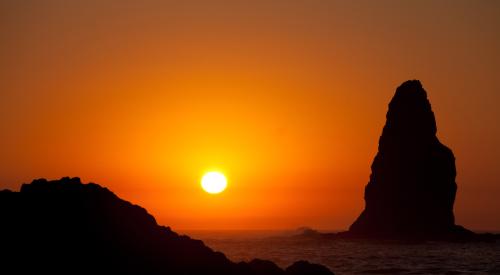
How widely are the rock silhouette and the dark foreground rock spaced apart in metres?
106

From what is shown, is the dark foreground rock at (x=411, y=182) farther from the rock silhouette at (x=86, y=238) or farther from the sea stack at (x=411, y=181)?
the rock silhouette at (x=86, y=238)

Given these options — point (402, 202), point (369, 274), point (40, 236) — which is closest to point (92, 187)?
point (40, 236)

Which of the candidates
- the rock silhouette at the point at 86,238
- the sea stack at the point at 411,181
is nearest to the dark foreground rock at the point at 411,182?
the sea stack at the point at 411,181

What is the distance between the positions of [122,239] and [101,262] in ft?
5.24

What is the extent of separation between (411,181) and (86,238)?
378ft

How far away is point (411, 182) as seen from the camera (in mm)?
132500

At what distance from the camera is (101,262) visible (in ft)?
79.1

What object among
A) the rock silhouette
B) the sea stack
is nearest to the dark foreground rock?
the sea stack

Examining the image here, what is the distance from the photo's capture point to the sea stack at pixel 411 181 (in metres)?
130

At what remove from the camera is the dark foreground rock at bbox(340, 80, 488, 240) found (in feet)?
426

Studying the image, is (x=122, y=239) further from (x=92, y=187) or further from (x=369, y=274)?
(x=369, y=274)

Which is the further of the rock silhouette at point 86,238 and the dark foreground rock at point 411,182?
the dark foreground rock at point 411,182

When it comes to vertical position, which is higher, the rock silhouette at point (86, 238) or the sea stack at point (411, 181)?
the sea stack at point (411, 181)

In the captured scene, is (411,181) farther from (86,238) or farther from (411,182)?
(86,238)
